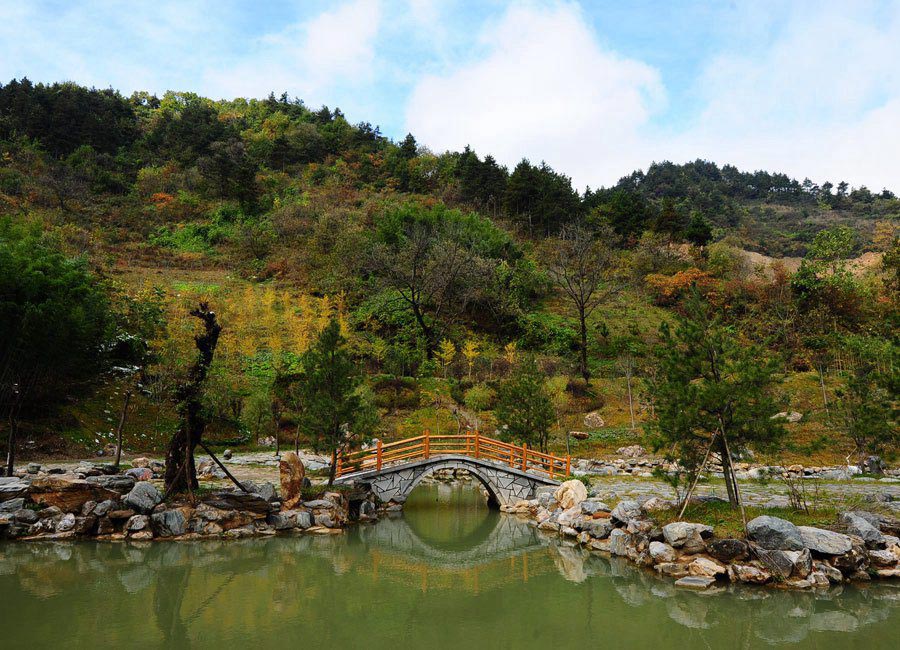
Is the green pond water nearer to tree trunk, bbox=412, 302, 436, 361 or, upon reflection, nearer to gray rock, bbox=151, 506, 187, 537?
gray rock, bbox=151, 506, 187, 537

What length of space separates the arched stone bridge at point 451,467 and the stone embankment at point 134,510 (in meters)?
2.59

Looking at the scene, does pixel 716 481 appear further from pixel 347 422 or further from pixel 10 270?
pixel 10 270

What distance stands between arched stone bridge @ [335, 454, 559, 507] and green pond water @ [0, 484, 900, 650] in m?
3.95

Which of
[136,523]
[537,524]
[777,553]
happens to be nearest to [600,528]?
[537,524]

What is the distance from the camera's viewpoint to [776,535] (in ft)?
36.7

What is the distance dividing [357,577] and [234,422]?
59.2ft

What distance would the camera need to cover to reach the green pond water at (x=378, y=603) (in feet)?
29.0

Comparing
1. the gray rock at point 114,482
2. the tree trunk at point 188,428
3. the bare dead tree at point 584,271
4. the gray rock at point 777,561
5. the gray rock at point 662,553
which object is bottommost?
the gray rock at point 662,553

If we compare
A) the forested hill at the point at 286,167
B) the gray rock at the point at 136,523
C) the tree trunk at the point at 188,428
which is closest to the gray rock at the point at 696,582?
the tree trunk at the point at 188,428

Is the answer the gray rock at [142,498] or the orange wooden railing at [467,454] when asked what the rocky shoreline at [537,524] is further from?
the orange wooden railing at [467,454]

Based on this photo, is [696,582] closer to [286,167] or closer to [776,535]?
[776,535]

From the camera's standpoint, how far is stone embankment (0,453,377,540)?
1377 centimetres

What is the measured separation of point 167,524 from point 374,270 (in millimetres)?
30983

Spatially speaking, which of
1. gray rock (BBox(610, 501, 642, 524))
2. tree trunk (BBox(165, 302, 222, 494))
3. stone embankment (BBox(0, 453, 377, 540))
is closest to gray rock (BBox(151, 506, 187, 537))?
stone embankment (BBox(0, 453, 377, 540))
